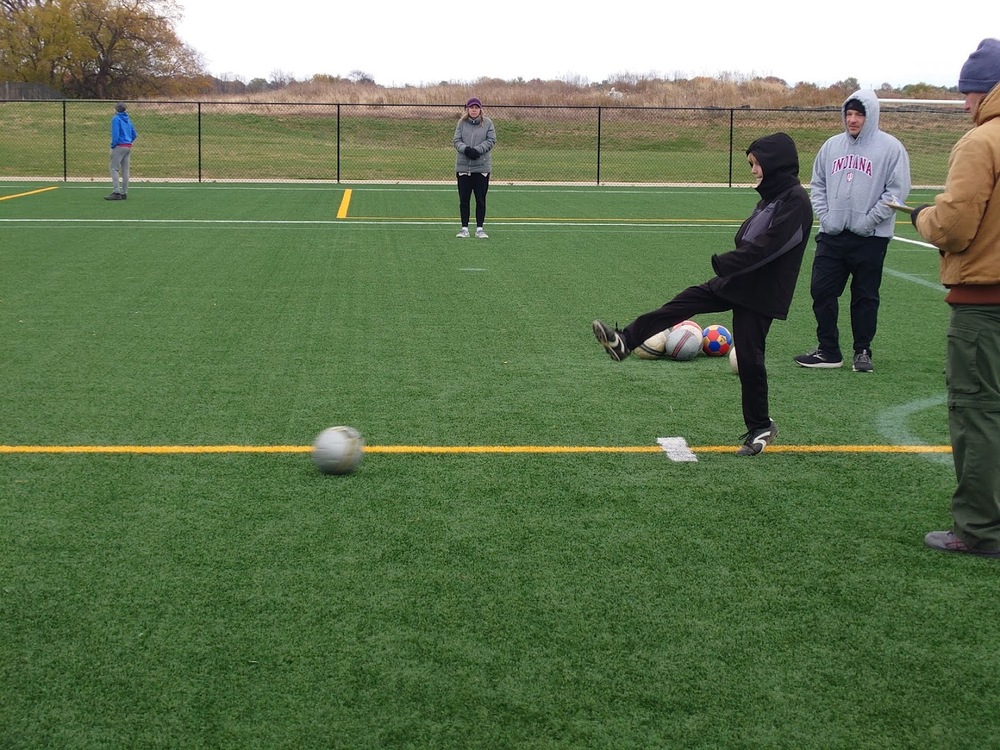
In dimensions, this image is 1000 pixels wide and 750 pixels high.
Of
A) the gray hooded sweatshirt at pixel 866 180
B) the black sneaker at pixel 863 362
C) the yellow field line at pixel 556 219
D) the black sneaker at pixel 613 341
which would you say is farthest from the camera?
the yellow field line at pixel 556 219

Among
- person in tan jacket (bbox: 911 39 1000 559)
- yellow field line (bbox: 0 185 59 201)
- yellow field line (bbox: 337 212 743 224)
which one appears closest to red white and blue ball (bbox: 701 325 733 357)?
person in tan jacket (bbox: 911 39 1000 559)

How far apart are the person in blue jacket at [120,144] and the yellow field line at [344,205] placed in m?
4.22

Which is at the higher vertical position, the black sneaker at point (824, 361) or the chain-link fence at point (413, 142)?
the chain-link fence at point (413, 142)

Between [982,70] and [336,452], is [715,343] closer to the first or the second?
[336,452]

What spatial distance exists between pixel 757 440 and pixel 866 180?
310 cm

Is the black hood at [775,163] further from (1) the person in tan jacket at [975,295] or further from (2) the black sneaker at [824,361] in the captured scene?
(2) the black sneaker at [824,361]

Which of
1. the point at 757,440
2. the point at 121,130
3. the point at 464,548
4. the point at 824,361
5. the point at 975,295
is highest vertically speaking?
the point at 121,130

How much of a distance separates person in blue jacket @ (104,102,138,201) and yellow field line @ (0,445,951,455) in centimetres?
1624

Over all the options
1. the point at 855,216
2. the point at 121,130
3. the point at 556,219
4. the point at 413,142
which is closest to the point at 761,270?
the point at 855,216

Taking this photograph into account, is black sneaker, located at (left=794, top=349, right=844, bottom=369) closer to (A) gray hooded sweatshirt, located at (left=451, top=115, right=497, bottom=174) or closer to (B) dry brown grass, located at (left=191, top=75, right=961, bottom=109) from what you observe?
(A) gray hooded sweatshirt, located at (left=451, top=115, right=497, bottom=174)

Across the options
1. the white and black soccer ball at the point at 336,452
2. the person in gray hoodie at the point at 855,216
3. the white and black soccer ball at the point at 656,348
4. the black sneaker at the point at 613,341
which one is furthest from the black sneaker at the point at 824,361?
the white and black soccer ball at the point at 336,452

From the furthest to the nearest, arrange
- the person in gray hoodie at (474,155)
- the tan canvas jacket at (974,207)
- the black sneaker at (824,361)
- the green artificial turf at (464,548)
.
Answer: the person in gray hoodie at (474,155) < the black sneaker at (824,361) < the tan canvas jacket at (974,207) < the green artificial turf at (464,548)

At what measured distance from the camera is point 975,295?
505cm

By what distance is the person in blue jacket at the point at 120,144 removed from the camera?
22297 millimetres
